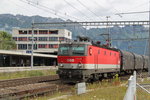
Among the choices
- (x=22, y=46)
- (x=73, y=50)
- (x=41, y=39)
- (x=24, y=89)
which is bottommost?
(x=24, y=89)

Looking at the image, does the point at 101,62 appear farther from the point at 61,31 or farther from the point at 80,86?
the point at 61,31

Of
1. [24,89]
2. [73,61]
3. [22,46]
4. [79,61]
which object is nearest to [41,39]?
[22,46]

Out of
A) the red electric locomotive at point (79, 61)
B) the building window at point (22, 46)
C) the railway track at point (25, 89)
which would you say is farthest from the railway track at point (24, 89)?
the building window at point (22, 46)

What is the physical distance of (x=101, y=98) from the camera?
1242 centimetres

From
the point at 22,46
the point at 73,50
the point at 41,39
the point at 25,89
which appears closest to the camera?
the point at 25,89

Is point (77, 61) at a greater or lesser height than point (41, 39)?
lesser

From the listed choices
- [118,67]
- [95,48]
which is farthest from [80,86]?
[118,67]

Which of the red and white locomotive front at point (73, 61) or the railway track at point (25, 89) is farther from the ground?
the red and white locomotive front at point (73, 61)

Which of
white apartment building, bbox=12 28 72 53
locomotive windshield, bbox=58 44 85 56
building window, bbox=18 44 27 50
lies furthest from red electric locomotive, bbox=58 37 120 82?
building window, bbox=18 44 27 50

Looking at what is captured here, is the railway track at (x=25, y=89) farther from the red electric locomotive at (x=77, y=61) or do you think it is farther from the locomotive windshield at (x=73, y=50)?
the locomotive windshield at (x=73, y=50)

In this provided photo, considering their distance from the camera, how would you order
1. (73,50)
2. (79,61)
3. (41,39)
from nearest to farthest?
(79,61) < (73,50) < (41,39)

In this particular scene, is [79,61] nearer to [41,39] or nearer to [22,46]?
[41,39]

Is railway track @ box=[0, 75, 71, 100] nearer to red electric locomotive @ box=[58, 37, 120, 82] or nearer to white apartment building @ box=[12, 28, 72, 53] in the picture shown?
red electric locomotive @ box=[58, 37, 120, 82]

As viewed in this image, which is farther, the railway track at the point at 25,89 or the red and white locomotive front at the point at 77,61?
the red and white locomotive front at the point at 77,61
